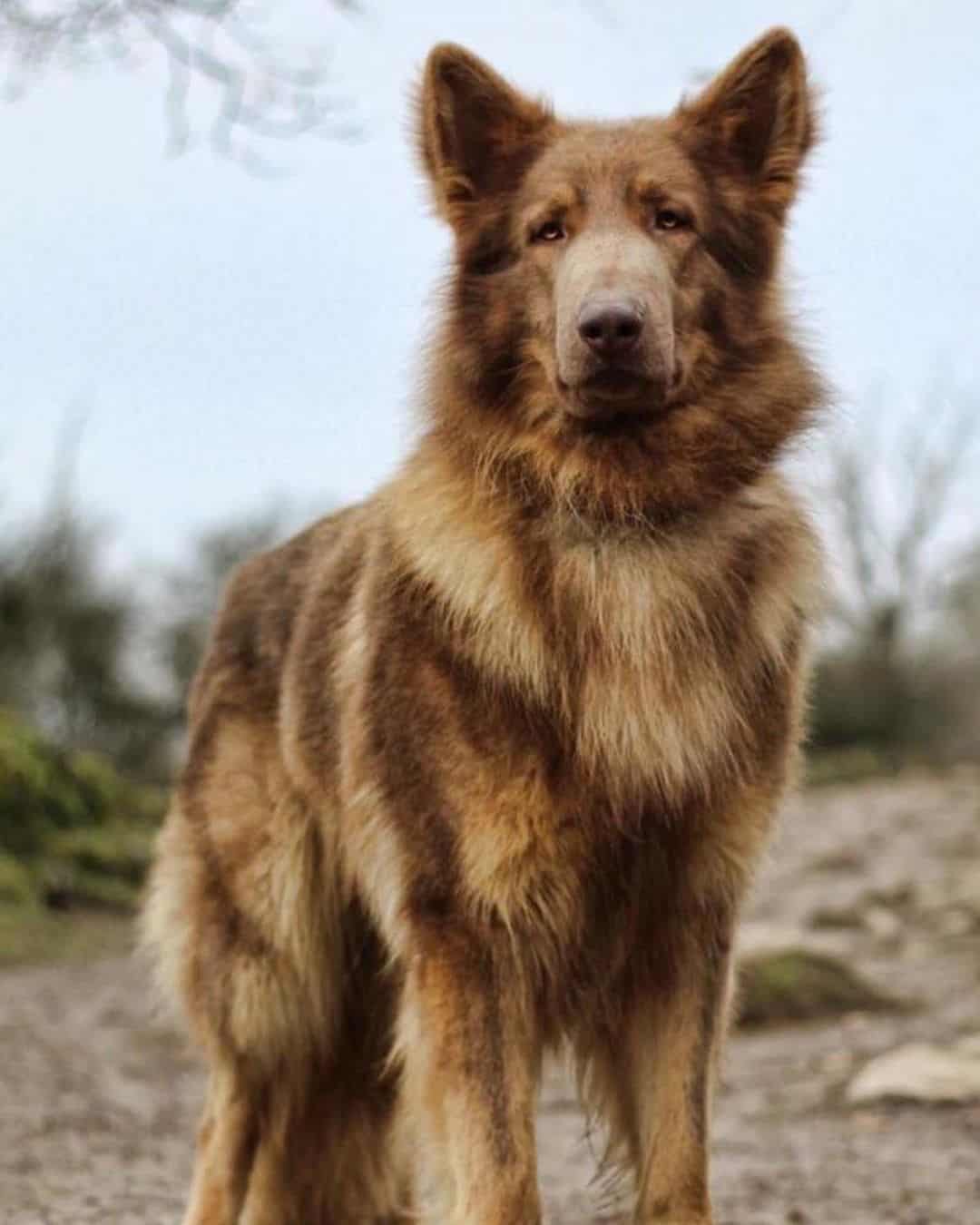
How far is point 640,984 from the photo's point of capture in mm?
4742

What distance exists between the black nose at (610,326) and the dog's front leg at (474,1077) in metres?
1.43

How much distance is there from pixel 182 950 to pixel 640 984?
6.36ft

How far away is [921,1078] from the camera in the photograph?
8602 mm

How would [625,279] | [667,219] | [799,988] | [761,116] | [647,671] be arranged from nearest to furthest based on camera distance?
[625,279] < [647,671] < [667,219] < [761,116] < [799,988]

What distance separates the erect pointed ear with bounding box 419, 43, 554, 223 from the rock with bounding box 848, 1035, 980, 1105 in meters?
5.14

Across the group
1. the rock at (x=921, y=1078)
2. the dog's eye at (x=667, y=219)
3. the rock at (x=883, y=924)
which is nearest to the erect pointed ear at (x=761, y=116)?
the dog's eye at (x=667, y=219)

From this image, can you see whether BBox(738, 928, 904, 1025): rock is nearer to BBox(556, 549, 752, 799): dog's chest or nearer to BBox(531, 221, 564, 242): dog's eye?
BBox(556, 549, 752, 799): dog's chest

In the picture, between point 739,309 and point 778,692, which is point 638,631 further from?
point 739,309

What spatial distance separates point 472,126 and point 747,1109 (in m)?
5.54

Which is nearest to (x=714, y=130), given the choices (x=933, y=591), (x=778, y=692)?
(x=778, y=692)

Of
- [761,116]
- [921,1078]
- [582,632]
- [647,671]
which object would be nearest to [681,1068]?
[647,671]

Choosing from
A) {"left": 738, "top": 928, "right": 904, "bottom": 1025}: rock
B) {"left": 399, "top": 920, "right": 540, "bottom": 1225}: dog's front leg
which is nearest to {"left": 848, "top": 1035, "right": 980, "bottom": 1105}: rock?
{"left": 738, "top": 928, "right": 904, "bottom": 1025}: rock

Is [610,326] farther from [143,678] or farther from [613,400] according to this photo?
[143,678]

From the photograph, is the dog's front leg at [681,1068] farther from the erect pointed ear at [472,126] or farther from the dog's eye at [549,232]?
the erect pointed ear at [472,126]
